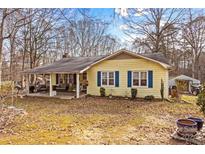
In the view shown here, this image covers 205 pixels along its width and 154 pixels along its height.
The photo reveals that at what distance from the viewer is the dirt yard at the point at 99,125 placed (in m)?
4.92

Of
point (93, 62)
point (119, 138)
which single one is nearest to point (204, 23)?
point (93, 62)

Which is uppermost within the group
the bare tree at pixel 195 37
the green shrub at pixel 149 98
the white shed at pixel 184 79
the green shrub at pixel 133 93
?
the bare tree at pixel 195 37

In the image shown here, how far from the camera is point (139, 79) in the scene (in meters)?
11.4

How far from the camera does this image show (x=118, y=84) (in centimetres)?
1177

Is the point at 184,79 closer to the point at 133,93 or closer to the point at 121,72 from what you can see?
the point at 133,93

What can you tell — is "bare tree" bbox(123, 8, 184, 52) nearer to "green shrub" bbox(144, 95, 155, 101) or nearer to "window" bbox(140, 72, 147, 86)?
"window" bbox(140, 72, 147, 86)

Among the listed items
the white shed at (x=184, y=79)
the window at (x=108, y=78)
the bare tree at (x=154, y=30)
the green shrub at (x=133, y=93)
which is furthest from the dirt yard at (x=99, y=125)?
the bare tree at (x=154, y=30)

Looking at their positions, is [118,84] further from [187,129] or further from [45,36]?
[187,129]

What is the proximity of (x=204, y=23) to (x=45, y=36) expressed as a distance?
28.7 feet

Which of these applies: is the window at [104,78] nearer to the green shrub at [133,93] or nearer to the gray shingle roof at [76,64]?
the gray shingle roof at [76,64]

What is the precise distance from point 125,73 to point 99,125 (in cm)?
571

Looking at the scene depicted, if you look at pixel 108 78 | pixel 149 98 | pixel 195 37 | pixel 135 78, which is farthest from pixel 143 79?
pixel 195 37

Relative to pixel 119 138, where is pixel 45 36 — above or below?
above

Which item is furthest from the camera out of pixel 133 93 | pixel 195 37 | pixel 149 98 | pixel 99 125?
pixel 133 93
